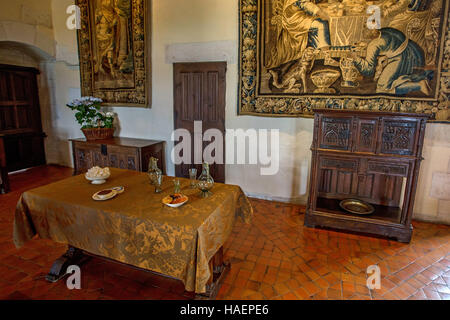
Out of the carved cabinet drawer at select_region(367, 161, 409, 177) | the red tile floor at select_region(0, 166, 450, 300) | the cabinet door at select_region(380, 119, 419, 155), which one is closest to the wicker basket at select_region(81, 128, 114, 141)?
the red tile floor at select_region(0, 166, 450, 300)

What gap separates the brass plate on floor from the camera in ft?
11.3

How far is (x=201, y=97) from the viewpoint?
4523 mm

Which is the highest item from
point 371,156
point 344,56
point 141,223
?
point 344,56

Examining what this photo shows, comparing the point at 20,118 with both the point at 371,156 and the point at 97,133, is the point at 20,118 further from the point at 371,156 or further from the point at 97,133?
the point at 371,156

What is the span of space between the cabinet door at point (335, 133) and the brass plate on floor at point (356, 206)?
33.0 inches

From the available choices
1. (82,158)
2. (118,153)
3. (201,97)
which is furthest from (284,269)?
(82,158)

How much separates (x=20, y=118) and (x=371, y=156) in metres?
6.72

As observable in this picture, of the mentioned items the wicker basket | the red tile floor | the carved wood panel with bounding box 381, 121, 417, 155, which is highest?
the carved wood panel with bounding box 381, 121, 417, 155

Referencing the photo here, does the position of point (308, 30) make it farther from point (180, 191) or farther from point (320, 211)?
point (180, 191)

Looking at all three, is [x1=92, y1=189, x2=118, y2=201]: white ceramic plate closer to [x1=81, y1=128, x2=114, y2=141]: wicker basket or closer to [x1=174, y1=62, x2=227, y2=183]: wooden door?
[x1=174, y1=62, x2=227, y2=183]: wooden door

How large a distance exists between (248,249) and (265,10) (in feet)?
10.8

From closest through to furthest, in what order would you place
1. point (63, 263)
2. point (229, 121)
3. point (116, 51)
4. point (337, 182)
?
point (63, 263) < point (337, 182) < point (229, 121) < point (116, 51)

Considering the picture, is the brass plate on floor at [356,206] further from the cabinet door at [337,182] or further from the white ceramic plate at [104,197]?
the white ceramic plate at [104,197]

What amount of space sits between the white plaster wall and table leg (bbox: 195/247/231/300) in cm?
206
